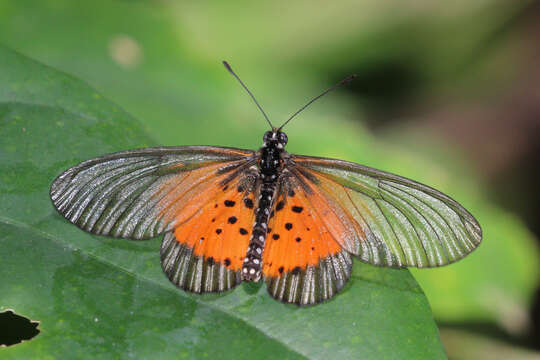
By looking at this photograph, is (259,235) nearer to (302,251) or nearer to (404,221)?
(302,251)

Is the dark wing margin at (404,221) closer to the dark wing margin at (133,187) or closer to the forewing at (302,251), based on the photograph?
the forewing at (302,251)

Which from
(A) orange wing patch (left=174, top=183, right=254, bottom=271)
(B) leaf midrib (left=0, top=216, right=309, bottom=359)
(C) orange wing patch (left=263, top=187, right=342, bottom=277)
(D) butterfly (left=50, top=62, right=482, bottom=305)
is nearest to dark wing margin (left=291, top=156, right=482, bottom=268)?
(D) butterfly (left=50, top=62, right=482, bottom=305)

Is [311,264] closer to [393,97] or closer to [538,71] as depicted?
[393,97]

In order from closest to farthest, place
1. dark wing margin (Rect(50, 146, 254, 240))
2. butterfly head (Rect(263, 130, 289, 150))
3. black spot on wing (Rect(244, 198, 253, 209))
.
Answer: dark wing margin (Rect(50, 146, 254, 240)) < black spot on wing (Rect(244, 198, 253, 209)) < butterfly head (Rect(263, 130, 289, 150))

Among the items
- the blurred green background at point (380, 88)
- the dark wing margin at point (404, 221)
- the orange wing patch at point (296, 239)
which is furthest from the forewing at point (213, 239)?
the blurred green background at point (380, 88)

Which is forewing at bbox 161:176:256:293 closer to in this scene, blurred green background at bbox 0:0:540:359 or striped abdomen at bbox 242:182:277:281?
striped abdomen at bbox 242:182:277:281

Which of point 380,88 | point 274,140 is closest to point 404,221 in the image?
point 274,140
